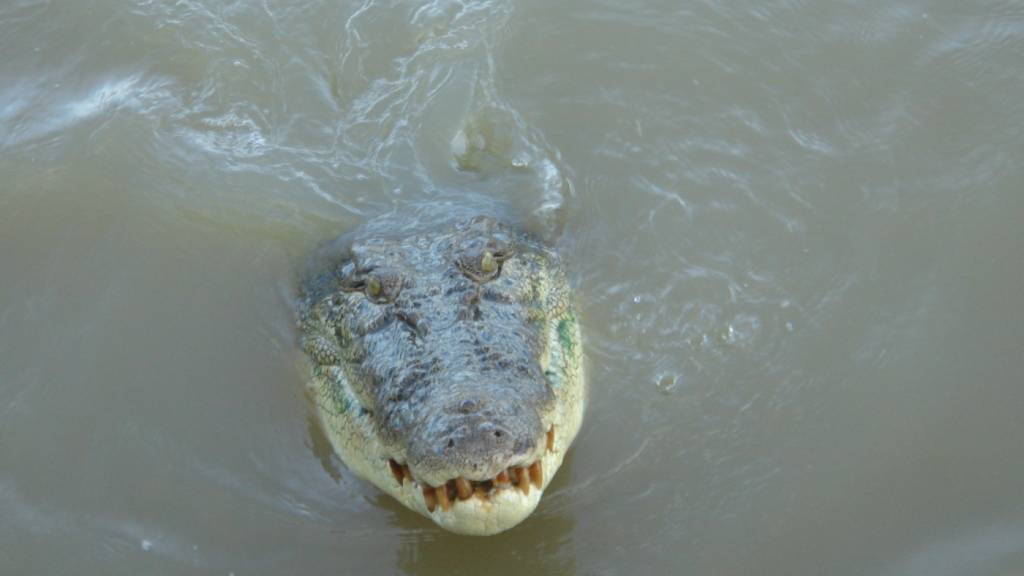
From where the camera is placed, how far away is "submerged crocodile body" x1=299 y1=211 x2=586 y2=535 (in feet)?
11.3

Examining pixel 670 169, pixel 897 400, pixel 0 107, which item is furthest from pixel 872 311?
pixel 0 107

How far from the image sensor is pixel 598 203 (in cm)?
545

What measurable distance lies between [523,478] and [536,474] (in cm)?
8

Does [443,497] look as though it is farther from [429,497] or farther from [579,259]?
[579,259]

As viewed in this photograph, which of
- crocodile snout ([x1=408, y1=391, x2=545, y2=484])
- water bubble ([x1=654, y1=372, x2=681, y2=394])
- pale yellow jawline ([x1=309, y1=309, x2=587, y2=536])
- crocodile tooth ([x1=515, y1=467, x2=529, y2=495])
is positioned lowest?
water bubble ([x1=654, y1=372, x2=681, y2=394])

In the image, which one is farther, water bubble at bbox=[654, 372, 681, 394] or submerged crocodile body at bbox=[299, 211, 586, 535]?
water bubble at bbox=[654, 372, 681, 394]

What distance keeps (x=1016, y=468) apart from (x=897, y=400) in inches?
21.4

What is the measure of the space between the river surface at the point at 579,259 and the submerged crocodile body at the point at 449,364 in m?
0.25

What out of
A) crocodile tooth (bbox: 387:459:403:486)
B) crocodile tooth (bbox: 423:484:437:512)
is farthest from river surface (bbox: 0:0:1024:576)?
crocodile tooth (bbox: 423:484:437:512)

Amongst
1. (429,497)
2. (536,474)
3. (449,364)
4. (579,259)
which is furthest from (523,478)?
(579,259)

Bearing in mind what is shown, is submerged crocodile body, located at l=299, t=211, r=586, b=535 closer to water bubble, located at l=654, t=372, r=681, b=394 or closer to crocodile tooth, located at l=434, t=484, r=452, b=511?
crocodile tooth, located at l=434, t=484, r=452, b=511

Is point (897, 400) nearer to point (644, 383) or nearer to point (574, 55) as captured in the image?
point (644, 383)

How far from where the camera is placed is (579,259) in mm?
5168

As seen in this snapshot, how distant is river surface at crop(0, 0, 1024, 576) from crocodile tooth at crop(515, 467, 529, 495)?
23.7 inches
